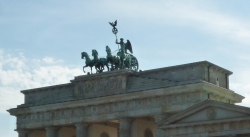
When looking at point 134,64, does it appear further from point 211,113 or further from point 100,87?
point 211,113

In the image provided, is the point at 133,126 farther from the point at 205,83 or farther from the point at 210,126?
the point at 210,126

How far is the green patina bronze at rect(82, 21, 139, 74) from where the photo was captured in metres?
53.1

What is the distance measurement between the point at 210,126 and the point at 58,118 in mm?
26617

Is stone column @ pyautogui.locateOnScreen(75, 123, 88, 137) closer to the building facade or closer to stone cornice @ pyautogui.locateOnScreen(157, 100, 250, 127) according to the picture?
the building facade

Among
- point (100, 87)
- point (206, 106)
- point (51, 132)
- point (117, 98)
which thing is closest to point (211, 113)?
point (206, 106)

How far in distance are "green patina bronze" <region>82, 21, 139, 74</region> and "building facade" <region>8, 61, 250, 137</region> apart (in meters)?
1.30

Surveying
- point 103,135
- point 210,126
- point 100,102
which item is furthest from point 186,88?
point 210,126

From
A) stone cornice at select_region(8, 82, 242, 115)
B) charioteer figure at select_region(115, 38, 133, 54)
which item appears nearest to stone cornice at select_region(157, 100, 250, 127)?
stone cornice at select_region(8, 82, 242, 115)

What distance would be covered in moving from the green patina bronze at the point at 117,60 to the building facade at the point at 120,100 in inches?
51.1

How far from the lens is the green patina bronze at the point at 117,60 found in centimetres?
5309

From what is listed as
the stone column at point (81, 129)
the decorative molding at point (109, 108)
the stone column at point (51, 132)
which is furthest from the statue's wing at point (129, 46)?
the stone column at point (51, 132)

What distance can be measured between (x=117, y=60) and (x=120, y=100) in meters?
4.07

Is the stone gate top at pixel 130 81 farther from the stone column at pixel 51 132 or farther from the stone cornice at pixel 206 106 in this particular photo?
the stone cornice at pixel 206 106

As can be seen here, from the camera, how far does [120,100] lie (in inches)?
2007
